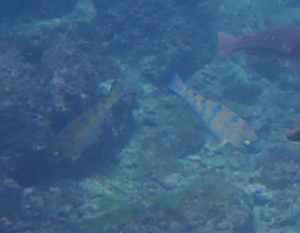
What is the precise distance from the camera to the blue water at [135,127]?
4.86m

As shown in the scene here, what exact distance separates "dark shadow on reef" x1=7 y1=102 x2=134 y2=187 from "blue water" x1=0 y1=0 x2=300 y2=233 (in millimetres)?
24

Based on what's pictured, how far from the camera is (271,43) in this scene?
538 centimetres

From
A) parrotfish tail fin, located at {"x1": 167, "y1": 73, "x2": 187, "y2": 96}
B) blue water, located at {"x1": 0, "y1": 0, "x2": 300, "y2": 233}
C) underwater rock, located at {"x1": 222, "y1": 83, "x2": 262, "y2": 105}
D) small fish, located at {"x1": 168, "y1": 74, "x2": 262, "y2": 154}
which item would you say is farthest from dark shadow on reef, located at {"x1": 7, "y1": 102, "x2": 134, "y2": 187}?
underwater rock, located at {"x1": 222, "y1": 83, "x2": 262, "y2": 105}

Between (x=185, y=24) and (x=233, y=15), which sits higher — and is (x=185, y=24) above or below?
below

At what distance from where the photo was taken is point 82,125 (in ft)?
15.0

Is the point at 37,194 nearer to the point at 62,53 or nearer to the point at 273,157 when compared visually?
the point at 62,53

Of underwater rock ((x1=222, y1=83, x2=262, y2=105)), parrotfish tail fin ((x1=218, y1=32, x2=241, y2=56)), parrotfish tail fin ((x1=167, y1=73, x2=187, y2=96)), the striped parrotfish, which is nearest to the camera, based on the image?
the striped parrotfish

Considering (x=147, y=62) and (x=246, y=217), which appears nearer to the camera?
(x=246, y=217)

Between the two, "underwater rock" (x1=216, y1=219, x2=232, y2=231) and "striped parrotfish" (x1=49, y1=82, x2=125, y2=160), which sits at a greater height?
"striped parrotfish" (x1=49, y1=82, x2=125, y2=160)

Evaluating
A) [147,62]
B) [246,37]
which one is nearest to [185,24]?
[147,62]

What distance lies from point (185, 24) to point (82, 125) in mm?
6004

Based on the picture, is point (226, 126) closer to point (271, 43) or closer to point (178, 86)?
point (178, 86)

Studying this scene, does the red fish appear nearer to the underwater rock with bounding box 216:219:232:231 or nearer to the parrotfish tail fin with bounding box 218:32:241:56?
the parrotfish tail fin with bounding box 218:32:241:56

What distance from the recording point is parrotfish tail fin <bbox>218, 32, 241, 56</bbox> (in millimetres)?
5705
